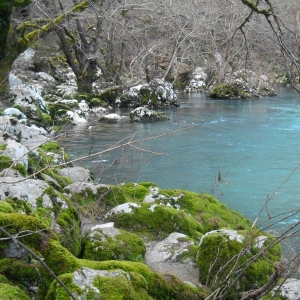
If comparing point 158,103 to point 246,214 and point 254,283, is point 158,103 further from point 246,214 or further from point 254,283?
point 254,283

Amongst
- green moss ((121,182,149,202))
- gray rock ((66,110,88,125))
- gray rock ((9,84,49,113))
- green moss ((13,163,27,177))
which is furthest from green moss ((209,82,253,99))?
green moss ((13,163,27,177))

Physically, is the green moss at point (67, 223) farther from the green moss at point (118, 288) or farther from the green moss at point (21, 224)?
the green moss at point (118, 288)

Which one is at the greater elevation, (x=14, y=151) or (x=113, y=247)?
(x=14, y=151)

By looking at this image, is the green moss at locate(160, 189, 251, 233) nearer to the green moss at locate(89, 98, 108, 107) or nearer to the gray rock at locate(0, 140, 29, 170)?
the gray rock at locate(0, 140, 29, 170)

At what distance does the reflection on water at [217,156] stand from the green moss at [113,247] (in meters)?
1.07

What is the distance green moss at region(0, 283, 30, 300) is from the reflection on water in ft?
7.53

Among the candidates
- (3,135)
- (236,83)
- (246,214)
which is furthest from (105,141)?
(236,83)

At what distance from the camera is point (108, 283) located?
105 inches

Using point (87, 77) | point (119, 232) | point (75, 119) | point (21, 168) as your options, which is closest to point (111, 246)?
point (119, 232)

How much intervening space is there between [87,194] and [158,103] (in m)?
15.0

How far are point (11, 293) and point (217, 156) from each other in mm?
8974

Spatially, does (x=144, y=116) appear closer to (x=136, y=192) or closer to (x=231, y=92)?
(x=231, y=92)

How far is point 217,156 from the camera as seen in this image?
36.4 ft

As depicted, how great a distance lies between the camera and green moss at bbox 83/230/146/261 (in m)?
3.74
